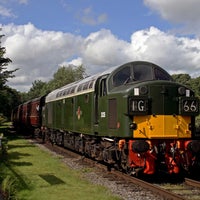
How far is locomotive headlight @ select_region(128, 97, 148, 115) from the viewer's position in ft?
39.0

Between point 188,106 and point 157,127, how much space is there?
121 cm

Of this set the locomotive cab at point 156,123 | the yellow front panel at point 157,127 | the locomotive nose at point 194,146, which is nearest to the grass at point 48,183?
the locomotive cab at point 156,123

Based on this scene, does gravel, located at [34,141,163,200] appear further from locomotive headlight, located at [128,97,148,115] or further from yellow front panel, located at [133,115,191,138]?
locomotive headlight, located at [128,97,148,115]

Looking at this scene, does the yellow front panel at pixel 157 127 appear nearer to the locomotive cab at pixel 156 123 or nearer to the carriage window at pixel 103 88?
the locomotive cab at pixel 156 123

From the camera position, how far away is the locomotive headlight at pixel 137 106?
11875mm

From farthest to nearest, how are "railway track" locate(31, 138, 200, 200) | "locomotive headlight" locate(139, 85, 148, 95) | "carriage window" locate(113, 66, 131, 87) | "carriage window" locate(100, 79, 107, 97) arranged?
"carriage window" locate(100, 79, 107, 97), "carriage window" locate(113, 66, 131, 87), "locomotive headlight" locate(139, 85, 148, 95), "railway track" locate(31, 138, 200, 200)

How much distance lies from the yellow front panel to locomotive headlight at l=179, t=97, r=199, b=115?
0.40 metres

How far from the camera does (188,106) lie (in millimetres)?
12305

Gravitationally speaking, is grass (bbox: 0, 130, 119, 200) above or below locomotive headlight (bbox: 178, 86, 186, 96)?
below

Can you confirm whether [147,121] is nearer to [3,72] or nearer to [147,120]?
[147,120]

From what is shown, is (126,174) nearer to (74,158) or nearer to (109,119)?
(109,119)

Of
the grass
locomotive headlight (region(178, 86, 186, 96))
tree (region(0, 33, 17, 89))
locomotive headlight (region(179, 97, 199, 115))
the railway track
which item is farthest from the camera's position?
tree (region(0, 33, 17, 89))

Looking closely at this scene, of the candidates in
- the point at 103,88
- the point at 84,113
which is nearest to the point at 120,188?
the point at 103,88

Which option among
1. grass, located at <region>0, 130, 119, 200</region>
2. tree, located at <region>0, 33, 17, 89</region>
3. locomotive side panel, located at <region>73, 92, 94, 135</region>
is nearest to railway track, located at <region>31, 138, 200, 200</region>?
grass, located at <region>0, 130, 119, 200</region>
